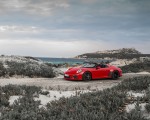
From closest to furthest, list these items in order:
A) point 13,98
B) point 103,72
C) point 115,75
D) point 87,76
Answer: point 13,98 → point 87,76 → point 103,72 → point 115,75

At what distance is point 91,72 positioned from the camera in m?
24.5

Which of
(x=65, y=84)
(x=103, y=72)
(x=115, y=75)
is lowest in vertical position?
(x=65, y=84)

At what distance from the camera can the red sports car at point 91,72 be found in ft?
78.8

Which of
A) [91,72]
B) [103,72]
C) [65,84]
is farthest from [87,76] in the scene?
[65,84]

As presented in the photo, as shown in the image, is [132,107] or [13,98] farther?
[13,98]

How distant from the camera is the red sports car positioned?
24.0m

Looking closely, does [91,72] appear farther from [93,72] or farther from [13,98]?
[13,98]

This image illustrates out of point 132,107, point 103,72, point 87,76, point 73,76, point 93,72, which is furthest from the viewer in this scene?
point 103,72

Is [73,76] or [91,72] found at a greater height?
[91,72]

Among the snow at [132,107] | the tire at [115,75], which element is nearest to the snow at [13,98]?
the snow at [132,107]

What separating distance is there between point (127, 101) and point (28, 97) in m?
3.97

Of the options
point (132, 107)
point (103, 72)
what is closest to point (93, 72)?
point (103, 72)

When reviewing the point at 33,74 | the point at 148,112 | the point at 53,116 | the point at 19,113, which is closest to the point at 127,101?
the point at 148,112

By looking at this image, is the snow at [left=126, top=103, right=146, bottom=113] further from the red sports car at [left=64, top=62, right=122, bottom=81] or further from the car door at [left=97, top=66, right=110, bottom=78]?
the car door at [left=97, top=66, right=110, bottom=78]
